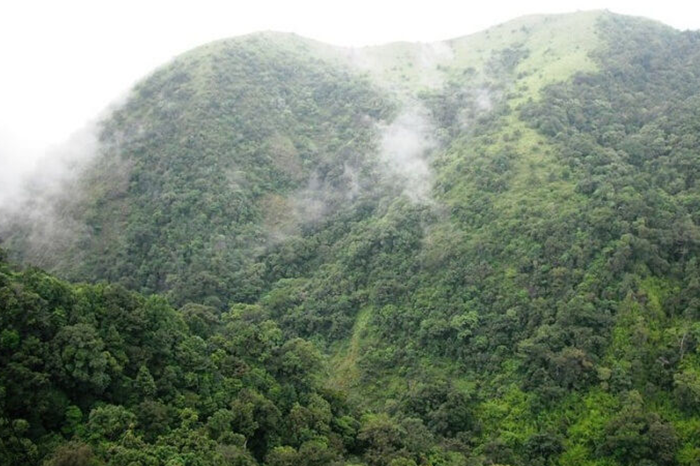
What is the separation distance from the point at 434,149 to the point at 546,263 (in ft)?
103

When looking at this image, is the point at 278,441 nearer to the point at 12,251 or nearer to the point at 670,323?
the point at 670,323

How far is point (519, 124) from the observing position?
77812 millimetres

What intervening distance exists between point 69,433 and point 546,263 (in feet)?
132

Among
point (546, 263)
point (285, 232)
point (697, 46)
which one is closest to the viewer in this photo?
point (546, 263)

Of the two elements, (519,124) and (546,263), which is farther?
(519,124)

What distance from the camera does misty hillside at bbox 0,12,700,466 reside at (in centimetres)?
3419

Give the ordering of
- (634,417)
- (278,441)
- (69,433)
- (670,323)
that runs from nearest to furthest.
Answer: (69,433) < (278,441) < (634,417) < (670,323)

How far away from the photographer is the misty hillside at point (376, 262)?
112 feet

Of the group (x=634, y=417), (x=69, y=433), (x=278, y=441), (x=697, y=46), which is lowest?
(x=634, y=417)

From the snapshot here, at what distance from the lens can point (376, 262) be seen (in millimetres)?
66438

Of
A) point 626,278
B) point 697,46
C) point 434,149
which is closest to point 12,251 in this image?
point 434,149

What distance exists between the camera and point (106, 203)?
81.6 meters

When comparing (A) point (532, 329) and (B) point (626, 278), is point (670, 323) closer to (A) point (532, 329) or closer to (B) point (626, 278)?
(B) point (626, 278)

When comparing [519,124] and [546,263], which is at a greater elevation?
[519,124]
